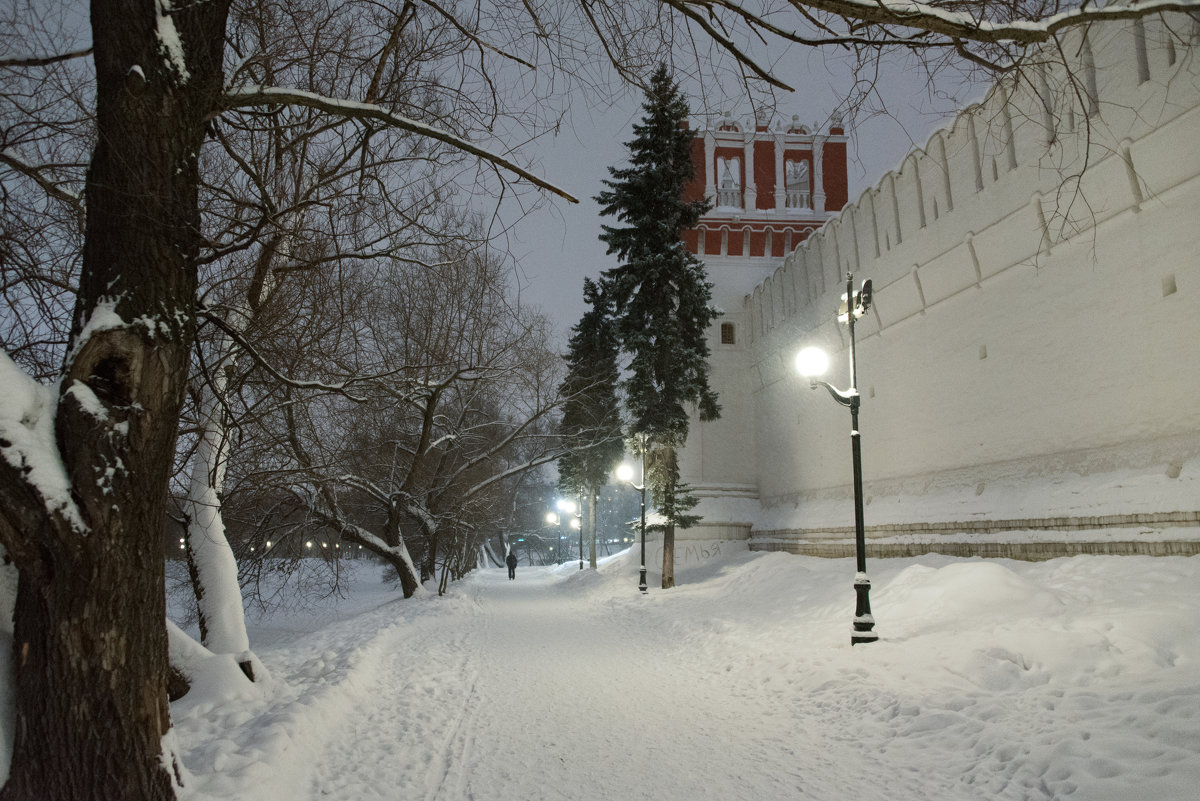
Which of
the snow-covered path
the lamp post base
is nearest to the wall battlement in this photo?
the lamp post base

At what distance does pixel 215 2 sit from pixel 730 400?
2304 cm

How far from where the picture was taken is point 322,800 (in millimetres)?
4395

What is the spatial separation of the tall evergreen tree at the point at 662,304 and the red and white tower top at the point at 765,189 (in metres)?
5.49

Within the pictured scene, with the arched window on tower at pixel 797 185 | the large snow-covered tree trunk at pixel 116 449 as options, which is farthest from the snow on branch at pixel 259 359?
the arched window on tower at pixel 797 185

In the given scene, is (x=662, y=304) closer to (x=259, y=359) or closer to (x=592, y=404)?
(x=592, y=404)

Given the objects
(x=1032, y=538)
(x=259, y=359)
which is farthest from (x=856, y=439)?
(x=259, y=359)

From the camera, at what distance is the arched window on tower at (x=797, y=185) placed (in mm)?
28203

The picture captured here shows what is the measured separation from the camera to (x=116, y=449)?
10.7 feet

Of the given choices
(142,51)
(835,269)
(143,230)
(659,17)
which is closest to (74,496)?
(143,230)

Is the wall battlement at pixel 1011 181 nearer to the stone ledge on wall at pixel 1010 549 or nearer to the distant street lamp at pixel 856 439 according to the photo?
the distant street lamp at pixel 856 439

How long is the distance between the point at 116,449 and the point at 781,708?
594 cm

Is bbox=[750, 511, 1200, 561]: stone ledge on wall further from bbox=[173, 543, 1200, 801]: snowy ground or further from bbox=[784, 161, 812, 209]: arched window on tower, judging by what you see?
bbox=[784, 161, 812, 209]: arched window on tower

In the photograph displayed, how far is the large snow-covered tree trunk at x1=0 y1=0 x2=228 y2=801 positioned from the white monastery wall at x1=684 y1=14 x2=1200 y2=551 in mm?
6170

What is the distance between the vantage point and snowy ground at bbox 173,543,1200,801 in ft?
14.8
